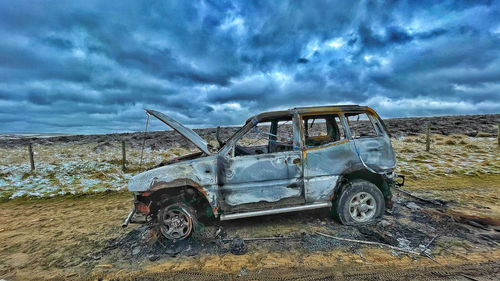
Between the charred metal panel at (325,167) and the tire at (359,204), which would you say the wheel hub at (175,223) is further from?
the tire at (359,204)

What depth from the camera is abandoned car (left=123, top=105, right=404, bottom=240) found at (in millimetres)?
3607

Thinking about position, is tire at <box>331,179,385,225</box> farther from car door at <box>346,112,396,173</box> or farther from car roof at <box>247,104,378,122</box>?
car roof at <box>247,104,378,122</box>

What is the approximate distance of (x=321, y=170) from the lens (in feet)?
12.5

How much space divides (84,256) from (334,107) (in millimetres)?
5031

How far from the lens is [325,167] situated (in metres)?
3.82

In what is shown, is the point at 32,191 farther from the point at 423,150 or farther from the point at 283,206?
the point at 423,150

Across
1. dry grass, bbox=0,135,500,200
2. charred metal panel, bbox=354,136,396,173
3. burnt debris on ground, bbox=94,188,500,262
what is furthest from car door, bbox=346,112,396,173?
dry grass, bbox=0,135,500,200

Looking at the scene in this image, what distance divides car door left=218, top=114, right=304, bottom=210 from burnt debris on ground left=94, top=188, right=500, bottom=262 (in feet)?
1.98

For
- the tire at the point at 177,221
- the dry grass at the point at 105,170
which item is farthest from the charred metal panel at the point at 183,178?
the dry grass at the point at 105,170

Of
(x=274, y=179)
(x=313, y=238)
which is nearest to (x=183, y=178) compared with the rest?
(x=274, y=179)

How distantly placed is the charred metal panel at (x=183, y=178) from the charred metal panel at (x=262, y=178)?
0.23 metres

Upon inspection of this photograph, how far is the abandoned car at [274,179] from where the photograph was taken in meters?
3.61

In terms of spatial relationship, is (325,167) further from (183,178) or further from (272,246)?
(183,178)

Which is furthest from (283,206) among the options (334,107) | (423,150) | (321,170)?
(423,150)
